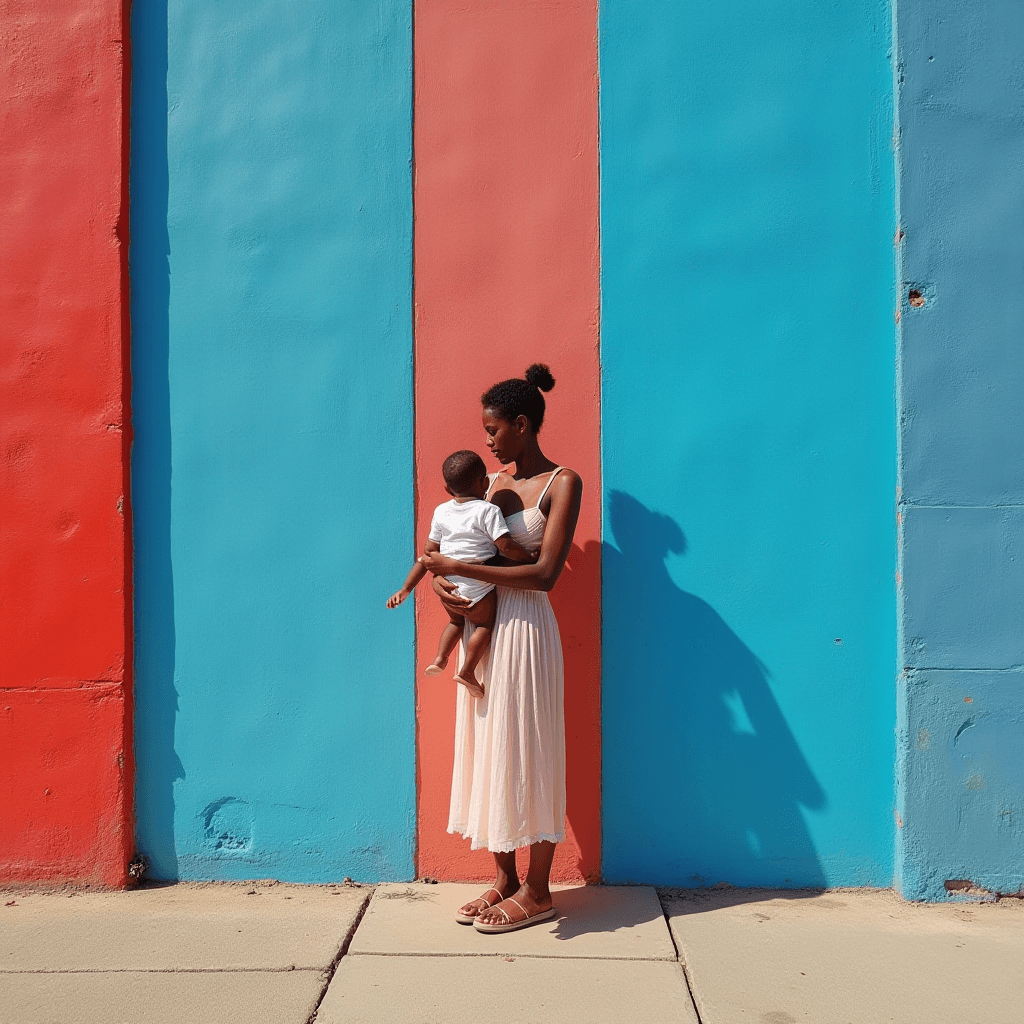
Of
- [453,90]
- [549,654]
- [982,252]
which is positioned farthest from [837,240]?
[549,654]

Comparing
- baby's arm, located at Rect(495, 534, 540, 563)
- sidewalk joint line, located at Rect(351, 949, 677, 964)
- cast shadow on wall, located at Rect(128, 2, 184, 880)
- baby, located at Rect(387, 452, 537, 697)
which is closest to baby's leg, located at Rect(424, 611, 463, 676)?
baby, located at Rect(387, 452, 537, 697)

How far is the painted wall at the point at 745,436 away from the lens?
143 inches

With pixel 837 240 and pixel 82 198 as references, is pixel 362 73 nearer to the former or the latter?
pixel 82 198

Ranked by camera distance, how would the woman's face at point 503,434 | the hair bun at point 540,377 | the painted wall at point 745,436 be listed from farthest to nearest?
the painted wall at point 745,436
the hair bun at point 540,377
the woman's face at point 503,434

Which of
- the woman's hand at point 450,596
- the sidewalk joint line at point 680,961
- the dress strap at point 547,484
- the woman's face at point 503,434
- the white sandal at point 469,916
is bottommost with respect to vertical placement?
the sidewalk joint line at point 680,961

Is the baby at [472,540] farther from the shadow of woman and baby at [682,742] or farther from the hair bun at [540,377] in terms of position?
the shadow of woman and baby at [682,742]

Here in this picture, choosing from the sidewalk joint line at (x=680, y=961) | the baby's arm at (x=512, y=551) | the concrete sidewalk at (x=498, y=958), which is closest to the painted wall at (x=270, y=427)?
the concrete sidewalk at (x=498, y=958)

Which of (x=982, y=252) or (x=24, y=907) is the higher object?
(x=982, y=252)

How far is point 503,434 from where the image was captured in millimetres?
3264

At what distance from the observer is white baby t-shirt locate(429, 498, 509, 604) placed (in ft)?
10.4

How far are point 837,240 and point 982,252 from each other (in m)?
0.54

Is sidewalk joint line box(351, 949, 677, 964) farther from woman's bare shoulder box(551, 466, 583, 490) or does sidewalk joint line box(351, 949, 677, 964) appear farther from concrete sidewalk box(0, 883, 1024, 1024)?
woman's bare shoulder box(551, 466, 583, 490)

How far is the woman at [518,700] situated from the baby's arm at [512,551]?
3cm

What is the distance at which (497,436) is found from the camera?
327 cm
